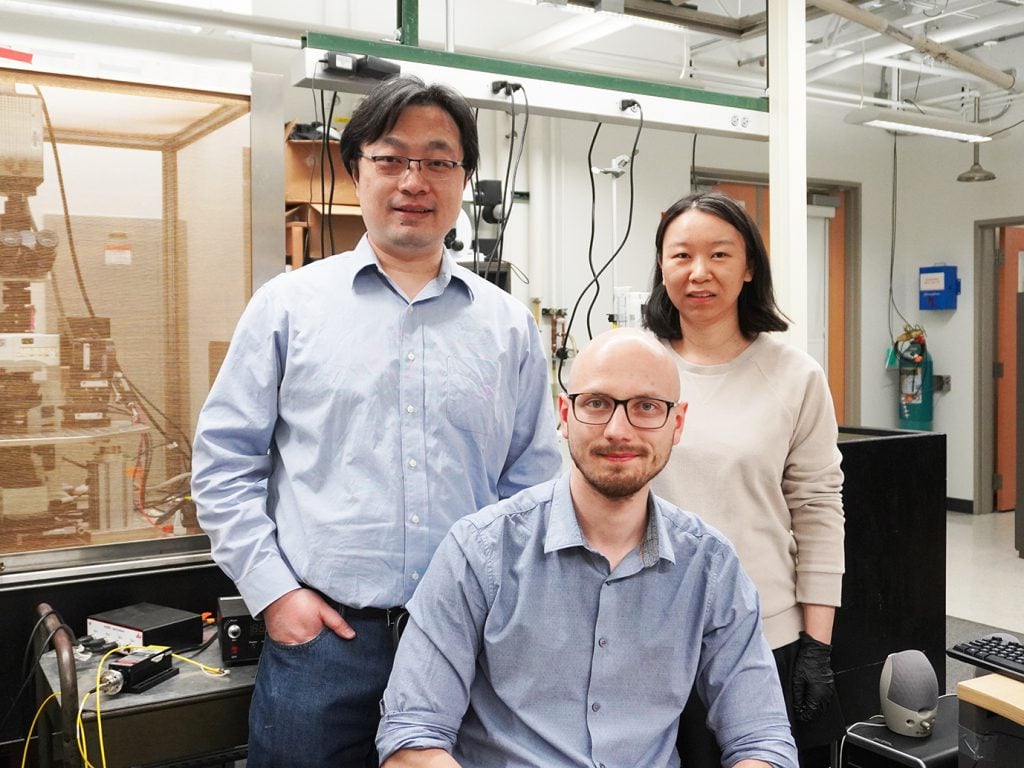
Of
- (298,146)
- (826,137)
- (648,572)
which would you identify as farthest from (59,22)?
(826,137)

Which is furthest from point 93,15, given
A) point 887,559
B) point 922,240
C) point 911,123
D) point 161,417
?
point 922,240

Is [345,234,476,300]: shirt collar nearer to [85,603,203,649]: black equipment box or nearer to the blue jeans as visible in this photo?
the blue jeans

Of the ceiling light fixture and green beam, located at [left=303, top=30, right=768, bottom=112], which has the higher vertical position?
the ceiling light fixture

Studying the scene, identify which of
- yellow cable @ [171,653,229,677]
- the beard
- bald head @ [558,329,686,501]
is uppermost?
bald head @ [558,329,686,501]

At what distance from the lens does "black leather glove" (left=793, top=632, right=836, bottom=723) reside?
1.67 metres

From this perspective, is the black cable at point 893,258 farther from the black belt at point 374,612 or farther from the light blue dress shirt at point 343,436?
the black belt at point 374,612

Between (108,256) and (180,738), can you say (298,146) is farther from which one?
(180,738)

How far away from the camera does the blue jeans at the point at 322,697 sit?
1.39 m

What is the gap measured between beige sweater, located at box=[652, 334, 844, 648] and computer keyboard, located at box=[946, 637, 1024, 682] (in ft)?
1.21

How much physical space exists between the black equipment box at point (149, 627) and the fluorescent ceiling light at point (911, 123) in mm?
4564

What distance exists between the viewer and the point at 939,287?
700cm

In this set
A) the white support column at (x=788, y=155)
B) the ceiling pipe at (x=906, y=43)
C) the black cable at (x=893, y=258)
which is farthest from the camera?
the black cable at (x=893, y=258)

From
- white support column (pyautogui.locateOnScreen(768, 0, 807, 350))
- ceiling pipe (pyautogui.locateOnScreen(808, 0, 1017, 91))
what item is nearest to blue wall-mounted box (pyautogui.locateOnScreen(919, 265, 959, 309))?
ceiling pipe (pyautogui.locateOnScreen(808, 0, 1017, 91))

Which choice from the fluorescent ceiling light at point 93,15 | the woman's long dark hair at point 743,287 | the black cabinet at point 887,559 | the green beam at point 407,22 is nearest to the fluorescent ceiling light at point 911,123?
the black cabinet at point 887,559
